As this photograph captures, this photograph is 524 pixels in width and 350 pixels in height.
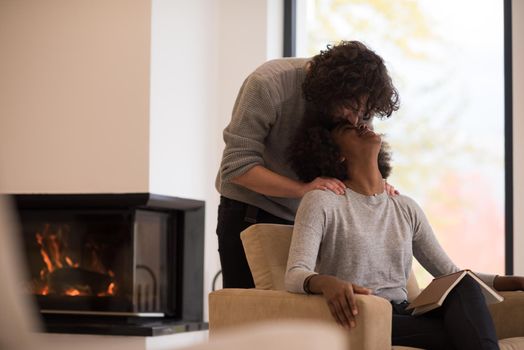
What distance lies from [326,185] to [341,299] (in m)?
0.50

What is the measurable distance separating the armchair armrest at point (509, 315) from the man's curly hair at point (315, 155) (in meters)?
0.63

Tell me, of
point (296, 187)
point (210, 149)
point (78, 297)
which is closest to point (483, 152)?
point (210, 149)

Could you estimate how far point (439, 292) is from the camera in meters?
2.34

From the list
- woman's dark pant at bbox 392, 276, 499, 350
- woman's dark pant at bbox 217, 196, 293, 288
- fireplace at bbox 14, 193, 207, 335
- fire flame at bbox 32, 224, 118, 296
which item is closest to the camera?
Result: woman's dark pant at bbox 392, 276, 499, 350

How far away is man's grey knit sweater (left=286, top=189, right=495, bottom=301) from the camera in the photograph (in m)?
2.46

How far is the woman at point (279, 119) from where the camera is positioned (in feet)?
8.49

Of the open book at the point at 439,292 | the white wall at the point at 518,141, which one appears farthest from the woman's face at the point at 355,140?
the white wall at the point at 518,141

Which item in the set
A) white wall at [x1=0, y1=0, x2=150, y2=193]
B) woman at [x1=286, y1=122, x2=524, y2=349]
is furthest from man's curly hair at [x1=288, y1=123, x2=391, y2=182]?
white wall at [x1=0, y1=0, x2=150, y2=193]

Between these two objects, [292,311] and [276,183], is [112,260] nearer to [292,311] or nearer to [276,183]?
[276,183]

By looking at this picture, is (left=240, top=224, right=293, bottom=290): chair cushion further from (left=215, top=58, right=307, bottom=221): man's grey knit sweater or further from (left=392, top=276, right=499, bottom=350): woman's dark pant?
(left=392, top=276, right=499, bottom=350): woman's dark pant

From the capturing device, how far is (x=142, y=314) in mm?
5020

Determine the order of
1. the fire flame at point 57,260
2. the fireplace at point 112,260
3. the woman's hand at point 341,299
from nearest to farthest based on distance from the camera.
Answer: the woman's hand at point 341,299
the fireplace at point 112,260
the fire flame at point 57,260

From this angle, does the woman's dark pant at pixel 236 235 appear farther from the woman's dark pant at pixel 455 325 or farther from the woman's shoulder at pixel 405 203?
the woman's dark pant at pixel 455 325

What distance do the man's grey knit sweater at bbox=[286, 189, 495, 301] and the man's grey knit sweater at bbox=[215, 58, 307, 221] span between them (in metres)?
0.29
